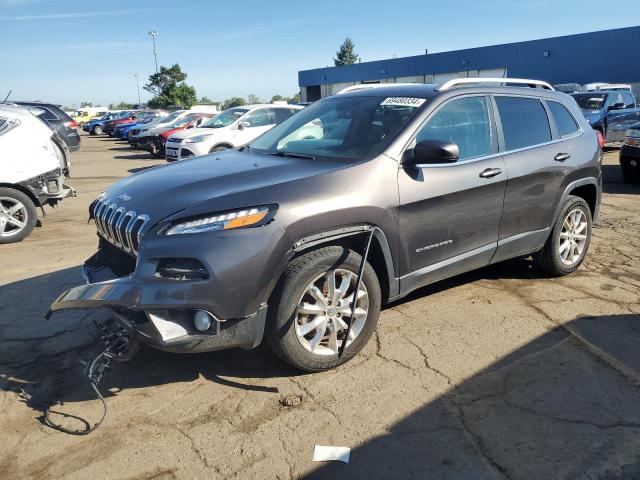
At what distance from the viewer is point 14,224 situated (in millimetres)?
7109

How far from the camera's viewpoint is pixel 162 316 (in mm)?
2900

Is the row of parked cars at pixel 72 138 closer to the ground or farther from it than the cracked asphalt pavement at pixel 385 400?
farther from it

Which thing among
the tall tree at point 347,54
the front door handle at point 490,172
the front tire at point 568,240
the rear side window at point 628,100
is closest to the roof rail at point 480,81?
the front door handle at point 490,172

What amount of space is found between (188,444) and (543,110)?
4045mm

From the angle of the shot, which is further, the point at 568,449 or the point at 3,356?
the point at 3,356

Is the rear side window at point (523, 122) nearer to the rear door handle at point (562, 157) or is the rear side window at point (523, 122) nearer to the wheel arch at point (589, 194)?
the rear door handle at point (562, 157)

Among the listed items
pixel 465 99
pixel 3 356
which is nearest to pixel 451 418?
pixel 465 99

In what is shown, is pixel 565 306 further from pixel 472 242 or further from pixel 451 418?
pixel 451 418

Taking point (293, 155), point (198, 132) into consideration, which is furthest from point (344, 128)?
point (198, 132)

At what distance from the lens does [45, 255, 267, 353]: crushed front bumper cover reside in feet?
9.36

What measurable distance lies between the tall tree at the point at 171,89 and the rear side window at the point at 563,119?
5583 cm

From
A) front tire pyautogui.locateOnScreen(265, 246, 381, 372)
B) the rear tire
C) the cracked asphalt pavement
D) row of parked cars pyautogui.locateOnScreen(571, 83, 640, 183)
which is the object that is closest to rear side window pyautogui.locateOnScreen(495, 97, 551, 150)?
the cracked asphalt pavement

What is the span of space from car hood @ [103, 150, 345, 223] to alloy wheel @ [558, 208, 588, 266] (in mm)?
2702

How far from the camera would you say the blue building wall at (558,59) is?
3206 centimetres
